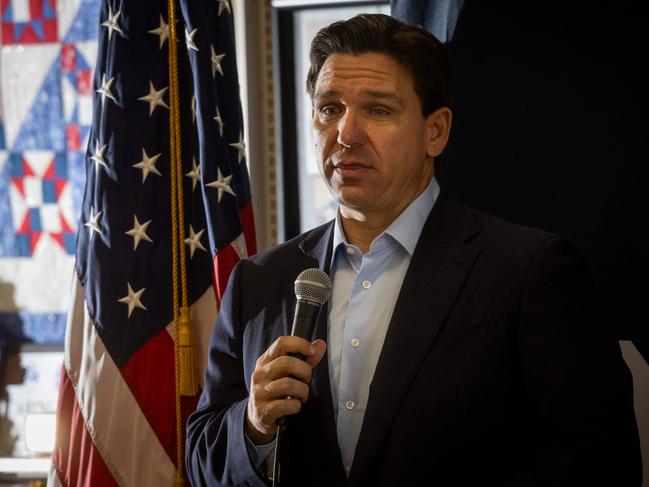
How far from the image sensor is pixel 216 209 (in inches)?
82.7

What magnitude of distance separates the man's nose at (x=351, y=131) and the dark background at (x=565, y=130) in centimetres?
69

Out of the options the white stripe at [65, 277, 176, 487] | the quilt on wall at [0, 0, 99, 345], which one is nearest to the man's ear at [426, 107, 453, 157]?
the white stripe at [65, 277, 176, 487]

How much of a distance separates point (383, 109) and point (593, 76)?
31.9 inches

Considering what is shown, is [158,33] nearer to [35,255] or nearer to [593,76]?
[35,255]

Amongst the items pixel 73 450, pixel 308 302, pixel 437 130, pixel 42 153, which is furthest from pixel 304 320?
pixel 42 153

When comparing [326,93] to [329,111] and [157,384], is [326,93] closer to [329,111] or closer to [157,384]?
[329,111]

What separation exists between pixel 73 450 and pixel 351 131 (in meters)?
1.28

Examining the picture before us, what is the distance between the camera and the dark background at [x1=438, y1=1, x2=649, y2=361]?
1.93 metres

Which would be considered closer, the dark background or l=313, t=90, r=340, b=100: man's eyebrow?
l=313, t=90, r=340, b=100: man's eyebrow

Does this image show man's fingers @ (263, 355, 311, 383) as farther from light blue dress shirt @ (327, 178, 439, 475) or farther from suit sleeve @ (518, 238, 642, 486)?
suit sleeve @ (518, 238, 642, 486)

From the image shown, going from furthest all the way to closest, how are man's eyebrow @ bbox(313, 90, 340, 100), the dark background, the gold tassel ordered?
the gold tassel < the dark background < man's eyebrow @ bbox(313, 90, 340, 100)

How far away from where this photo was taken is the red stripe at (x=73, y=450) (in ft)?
6.73

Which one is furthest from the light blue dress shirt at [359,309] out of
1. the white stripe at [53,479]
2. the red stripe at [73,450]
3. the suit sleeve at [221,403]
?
the white stripe at [53,479]

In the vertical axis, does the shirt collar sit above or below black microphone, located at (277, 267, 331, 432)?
above
